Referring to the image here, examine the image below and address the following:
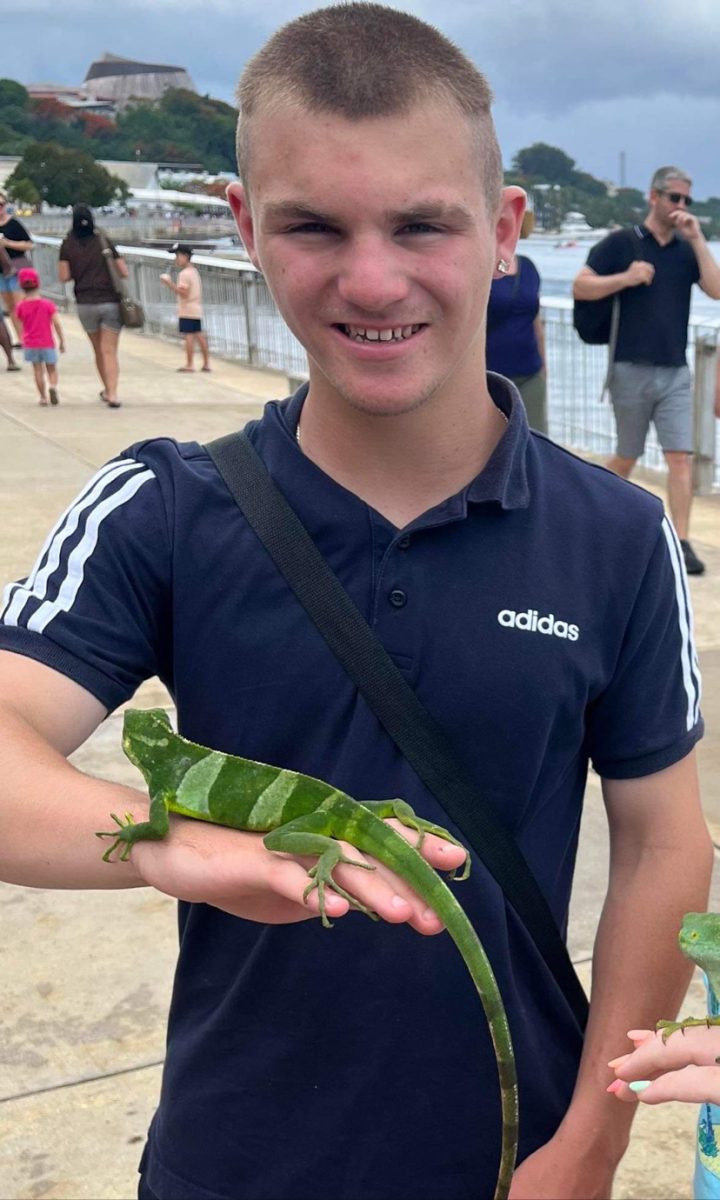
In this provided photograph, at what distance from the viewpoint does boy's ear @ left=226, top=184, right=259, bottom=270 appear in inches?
84.6

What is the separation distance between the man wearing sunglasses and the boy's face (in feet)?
21.0

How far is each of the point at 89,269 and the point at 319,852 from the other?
1333 centimetres

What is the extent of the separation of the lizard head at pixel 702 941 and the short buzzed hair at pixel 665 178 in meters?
6.85

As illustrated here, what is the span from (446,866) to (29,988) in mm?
3031

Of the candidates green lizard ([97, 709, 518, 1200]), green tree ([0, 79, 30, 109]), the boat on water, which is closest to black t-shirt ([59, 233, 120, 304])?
the boat on water

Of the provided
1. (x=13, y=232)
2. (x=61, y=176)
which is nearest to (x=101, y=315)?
(x=13, y=232)

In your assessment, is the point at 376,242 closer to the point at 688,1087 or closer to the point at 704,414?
the point at 688,1087

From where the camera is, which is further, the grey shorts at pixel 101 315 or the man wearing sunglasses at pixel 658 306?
the grey shorts at pixel 101 315

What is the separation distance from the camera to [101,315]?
14.3 metres

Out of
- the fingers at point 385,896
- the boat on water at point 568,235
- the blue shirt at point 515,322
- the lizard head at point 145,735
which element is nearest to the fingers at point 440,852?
the fingers at point 385,896

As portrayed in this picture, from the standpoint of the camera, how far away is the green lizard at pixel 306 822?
5.44ft

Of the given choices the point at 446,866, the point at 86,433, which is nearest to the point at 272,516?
the point at 446,866

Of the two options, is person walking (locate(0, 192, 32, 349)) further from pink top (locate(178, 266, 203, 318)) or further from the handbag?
the handbag

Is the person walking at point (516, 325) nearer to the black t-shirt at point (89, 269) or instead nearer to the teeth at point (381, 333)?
the teeth at point (381, 333)
